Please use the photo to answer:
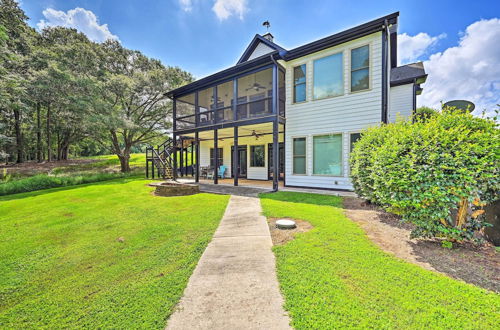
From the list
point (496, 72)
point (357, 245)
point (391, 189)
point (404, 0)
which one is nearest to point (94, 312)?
point (357, 245)

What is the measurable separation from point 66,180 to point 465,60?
25.6m

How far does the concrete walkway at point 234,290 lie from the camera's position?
168cm

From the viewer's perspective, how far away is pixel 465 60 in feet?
42.2

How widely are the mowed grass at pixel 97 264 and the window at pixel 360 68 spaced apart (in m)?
6.92

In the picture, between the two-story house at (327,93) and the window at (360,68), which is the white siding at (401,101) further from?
the window at (360,68)

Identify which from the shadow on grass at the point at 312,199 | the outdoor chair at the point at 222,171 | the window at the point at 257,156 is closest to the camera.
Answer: the shadow on grass at the point at 312,199

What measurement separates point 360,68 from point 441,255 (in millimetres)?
6974

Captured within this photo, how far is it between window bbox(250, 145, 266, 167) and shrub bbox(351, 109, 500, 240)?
9.29m

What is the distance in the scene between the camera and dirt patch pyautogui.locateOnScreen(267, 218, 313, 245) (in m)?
3.47

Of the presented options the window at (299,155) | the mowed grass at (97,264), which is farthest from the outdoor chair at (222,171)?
the mowed grass at (97,264)

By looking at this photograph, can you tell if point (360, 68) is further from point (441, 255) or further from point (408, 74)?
point (441, 255)

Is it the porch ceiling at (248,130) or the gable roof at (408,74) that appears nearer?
the gable roof at (408,74)

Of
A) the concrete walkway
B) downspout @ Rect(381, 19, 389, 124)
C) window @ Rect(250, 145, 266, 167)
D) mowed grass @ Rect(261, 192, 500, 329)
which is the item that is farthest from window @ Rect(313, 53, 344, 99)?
the concrete walkway

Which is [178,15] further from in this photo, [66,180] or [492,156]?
[492,156]
